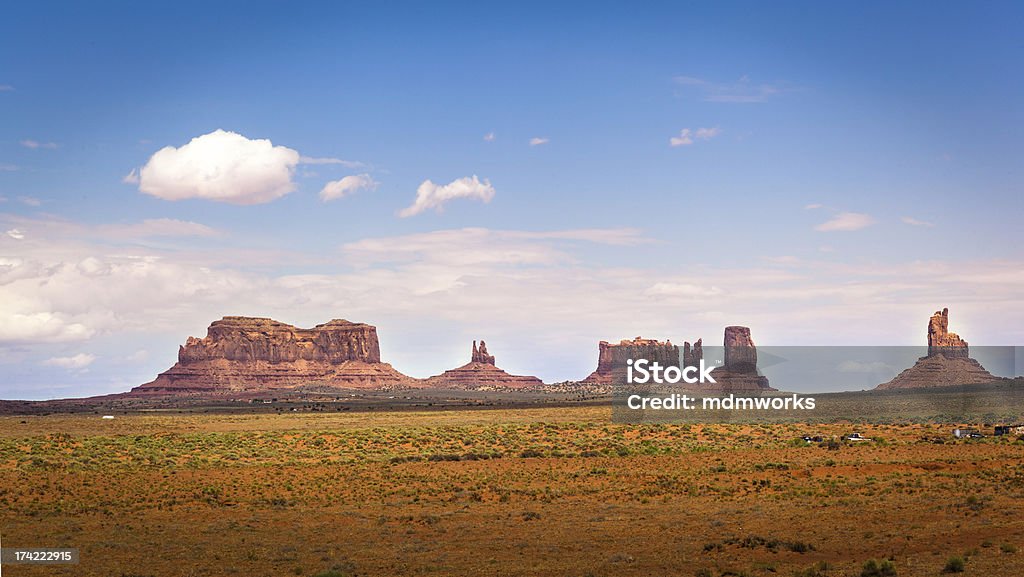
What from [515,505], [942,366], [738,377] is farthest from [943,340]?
[515,505]

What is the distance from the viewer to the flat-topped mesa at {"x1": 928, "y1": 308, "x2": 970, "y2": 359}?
171 metres

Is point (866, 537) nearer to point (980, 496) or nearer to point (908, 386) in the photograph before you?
point (980, 496)

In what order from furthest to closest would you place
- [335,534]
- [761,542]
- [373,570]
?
[335,534] → [761,542] → [373,570]

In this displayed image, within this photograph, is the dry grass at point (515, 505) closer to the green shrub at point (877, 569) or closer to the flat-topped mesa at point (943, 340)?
the green shrub at point (877, 569)

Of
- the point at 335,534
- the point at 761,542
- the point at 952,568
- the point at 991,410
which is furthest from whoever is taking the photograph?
the point at 991,410

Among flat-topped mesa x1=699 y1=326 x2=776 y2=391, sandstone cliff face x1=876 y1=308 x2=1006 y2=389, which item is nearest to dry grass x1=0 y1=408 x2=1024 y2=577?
flat-topped mesa x1=699 y1=326 x2=776 y2=391

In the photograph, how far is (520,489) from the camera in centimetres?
3684

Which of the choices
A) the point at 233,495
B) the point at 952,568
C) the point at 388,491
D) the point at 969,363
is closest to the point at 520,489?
the point at 388,491

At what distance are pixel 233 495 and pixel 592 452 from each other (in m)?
19.9

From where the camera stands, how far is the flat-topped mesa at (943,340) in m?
171

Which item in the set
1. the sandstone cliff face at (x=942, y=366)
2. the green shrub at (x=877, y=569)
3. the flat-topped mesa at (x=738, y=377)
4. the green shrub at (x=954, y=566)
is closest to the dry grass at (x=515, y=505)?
the green shrub at (x=954, y=566)

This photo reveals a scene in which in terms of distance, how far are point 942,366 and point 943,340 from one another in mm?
9781

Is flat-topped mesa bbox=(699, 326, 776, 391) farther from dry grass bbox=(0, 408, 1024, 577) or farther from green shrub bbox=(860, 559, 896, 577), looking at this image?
green shrub bbox=(860, 559, 896, 577)

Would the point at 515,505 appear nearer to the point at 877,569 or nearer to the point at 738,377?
the point at 877,569
